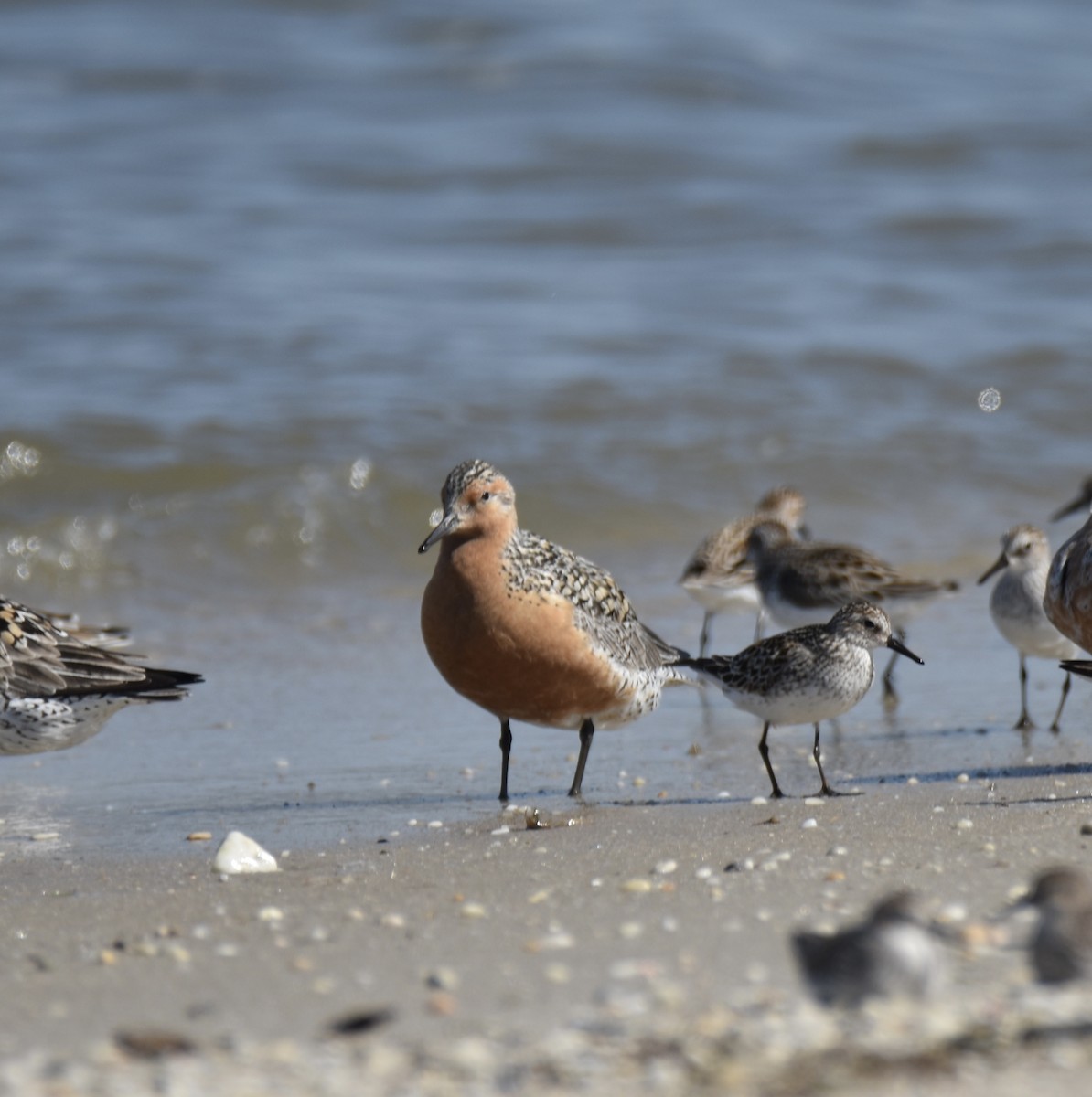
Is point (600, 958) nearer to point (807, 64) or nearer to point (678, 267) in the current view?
point (678, 267)

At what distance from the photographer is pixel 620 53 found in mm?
21250

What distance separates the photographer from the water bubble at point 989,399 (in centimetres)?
1447

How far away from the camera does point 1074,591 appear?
6766mm

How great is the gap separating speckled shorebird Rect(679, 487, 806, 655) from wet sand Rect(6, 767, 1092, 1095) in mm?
3057

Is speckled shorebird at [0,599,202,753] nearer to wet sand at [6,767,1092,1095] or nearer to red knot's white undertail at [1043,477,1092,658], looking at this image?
wet sand at [6,767,1092,1095]

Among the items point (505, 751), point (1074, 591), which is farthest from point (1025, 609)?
point (505, 751)

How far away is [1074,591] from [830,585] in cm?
240

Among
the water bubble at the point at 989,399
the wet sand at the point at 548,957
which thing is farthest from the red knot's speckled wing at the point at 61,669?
the water bubble at the point at 989,399

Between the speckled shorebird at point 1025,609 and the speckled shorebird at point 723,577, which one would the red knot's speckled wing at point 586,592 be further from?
the speckled shorebird at point 723,577

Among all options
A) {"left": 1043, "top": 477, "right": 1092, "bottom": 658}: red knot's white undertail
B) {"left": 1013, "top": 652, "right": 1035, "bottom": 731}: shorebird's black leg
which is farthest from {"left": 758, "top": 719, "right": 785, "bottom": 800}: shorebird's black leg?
{"left": 1013, "top": 652, "right": 1035, "bottom": 731}: shorebird's black leg

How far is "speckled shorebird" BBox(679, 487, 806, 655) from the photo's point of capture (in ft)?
31.4

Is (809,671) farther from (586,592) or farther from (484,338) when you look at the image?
(484,338)

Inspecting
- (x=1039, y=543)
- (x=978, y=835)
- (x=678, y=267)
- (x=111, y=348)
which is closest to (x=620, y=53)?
(x=678, y=267)

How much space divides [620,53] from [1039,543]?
1410cm
